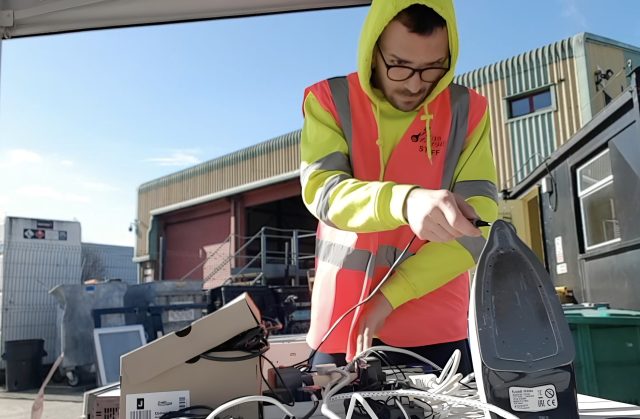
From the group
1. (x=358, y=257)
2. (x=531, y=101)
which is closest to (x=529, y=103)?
(x=531, y=101)

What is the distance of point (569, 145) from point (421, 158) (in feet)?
15.0

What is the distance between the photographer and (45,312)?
27.2 feet

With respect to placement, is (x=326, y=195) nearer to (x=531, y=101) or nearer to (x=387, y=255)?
(x=387, y=255)

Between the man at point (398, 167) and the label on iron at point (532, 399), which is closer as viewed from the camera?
the label on iron at point (532, 399)

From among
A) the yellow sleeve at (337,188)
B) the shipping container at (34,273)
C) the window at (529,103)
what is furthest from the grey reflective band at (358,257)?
the window at (529,103)

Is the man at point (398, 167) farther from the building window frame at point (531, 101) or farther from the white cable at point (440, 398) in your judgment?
the building window frame at point (531, 101)

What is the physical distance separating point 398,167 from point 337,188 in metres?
0.27

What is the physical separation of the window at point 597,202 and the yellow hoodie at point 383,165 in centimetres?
374

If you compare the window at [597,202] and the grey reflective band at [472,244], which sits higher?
the window at [597,202]

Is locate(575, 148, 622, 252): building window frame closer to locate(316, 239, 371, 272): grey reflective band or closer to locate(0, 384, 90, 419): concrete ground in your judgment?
locate(316, 239, 371, 272): grey reflective band

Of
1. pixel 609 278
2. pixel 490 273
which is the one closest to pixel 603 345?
pixel 609 278

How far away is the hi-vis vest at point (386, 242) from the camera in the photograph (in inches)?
49.0

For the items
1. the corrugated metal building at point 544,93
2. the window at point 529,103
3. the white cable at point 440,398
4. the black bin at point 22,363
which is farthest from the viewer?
the window at point 529,103

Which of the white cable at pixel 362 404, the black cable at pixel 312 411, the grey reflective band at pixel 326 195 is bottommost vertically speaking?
the black cable at pixel 312 411
